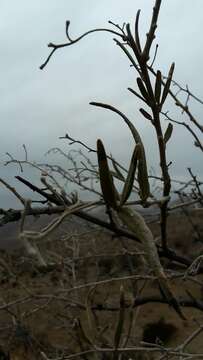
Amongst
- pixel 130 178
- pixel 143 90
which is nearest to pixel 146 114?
pixel 143 90

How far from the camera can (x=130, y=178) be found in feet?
1.54

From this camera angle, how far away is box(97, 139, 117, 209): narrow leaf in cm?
44

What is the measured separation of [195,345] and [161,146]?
518 centimetres

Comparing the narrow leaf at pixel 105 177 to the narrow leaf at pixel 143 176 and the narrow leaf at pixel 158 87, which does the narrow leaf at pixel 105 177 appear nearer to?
the narrow leaf at pixel 143 176

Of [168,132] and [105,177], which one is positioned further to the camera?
[168,132]

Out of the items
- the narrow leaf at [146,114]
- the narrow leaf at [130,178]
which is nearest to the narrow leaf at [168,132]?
the narrow leaf at [146,114]

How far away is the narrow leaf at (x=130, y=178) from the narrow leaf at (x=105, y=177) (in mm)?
12

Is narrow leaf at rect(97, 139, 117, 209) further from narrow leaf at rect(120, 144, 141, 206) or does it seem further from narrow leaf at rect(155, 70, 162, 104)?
narrow leaf at rect(155, 70, 162, 104)

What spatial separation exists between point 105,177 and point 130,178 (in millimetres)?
35

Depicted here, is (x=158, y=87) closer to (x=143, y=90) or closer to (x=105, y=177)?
(x=143, y=90)

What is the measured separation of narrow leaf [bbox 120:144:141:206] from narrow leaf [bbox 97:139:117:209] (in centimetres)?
1

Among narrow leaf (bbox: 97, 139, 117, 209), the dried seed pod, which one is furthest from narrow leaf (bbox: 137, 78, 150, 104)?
narrow leaf (bbox: 97, 139, 117, 209)

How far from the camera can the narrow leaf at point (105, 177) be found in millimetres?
439

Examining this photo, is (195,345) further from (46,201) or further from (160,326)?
(46,201)
